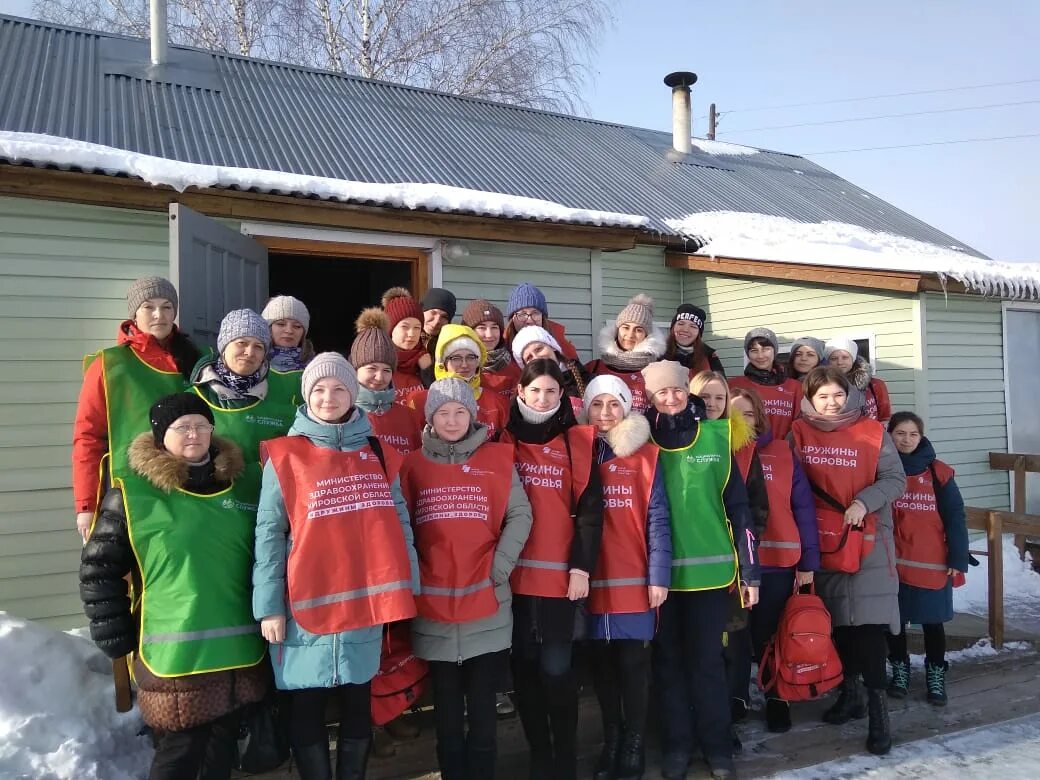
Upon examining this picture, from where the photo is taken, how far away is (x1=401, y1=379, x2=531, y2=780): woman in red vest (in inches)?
110

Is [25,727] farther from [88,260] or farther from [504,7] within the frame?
[504,7]

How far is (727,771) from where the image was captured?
3.19 metres

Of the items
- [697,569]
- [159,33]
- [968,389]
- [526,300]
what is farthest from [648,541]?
[159,33]

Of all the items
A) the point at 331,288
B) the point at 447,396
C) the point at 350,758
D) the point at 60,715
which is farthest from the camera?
the point at 331,288

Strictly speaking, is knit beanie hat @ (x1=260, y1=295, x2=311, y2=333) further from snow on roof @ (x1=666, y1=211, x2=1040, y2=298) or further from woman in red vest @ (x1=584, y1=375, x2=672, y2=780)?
snow on roof @ (x1=666, y1=211, x2=1040, y2=298)

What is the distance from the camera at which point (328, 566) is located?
255cm

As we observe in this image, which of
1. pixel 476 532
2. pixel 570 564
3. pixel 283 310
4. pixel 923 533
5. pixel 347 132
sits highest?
pixel 347 132

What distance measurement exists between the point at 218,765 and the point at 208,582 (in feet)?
2.53

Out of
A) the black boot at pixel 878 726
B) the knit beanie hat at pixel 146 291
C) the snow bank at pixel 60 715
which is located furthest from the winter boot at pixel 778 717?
the knit beanie hat at pixel 146 291

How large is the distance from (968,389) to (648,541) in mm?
5176

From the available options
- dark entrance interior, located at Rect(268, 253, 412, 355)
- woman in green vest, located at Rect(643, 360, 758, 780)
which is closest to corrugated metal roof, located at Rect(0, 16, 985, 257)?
dark entrance interior, located at Rect(268, 253, 412, 355)

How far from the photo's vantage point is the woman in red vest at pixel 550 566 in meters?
2.95

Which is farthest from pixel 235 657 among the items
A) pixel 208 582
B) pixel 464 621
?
pixel 464 621

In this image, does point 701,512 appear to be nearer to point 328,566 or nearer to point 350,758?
point 328,566
